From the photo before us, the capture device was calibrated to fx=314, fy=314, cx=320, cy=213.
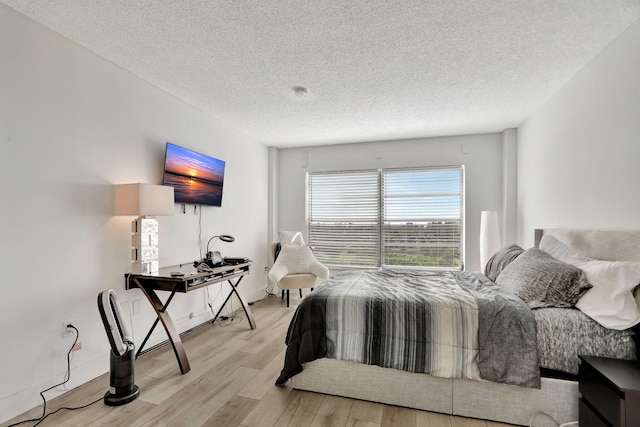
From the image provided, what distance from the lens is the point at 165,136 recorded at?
10.7 feet

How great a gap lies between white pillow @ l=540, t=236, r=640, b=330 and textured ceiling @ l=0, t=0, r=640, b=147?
1.60m

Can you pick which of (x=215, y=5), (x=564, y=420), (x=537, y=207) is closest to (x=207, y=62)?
(x=215, y=5)

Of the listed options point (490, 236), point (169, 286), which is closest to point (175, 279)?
point (169, 286)

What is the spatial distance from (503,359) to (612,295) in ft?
2.41

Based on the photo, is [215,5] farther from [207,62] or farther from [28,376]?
[28,376]

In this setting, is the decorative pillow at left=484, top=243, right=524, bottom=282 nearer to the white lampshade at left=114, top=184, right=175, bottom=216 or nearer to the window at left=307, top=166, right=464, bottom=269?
the window at left=307, top=166, right=464, bottom=269

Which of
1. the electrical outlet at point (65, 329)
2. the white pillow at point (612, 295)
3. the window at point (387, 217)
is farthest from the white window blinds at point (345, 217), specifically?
the electrical outlet at point (65, 329)

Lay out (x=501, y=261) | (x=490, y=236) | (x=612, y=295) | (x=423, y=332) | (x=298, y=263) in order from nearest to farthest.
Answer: (x=612, y=295), (x=423, y=332), (x=501, y=261), (x=490, y=236), (x=298, y=263)

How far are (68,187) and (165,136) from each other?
3.71 ft

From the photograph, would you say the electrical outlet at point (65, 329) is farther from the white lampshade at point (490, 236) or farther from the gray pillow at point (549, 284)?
the white lampshade at point (490, 236)

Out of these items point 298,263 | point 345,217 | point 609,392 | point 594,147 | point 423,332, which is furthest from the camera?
point 345,217

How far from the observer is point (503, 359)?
1.90 meters

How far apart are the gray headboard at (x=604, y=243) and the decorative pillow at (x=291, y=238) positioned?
3.30 m

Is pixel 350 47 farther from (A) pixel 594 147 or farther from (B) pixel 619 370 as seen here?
(B) pixel 619 370
